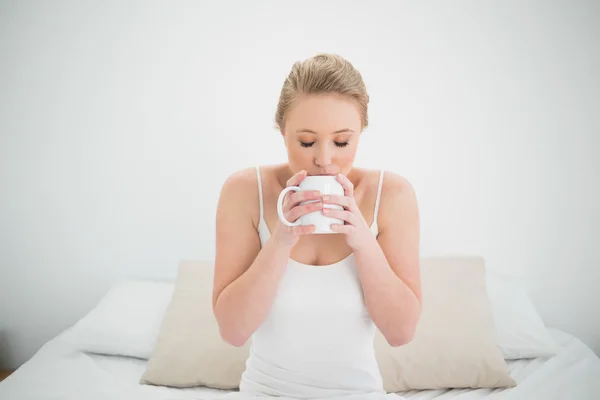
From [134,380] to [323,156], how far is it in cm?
117

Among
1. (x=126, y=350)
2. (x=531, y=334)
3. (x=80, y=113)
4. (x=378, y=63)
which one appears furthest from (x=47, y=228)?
(x=531, y=334)

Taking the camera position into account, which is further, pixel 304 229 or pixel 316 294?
pixel 316 294

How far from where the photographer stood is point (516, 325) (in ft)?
6.36

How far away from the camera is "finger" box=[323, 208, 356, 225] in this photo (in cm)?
91

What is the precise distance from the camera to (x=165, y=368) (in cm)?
173

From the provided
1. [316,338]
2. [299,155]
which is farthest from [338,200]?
[316,338]

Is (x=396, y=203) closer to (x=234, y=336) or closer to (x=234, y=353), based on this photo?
(x=234, y=336)

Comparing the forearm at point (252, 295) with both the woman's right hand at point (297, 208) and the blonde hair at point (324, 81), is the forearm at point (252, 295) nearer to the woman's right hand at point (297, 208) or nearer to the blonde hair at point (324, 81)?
the woman's right hand at point (297, 208)

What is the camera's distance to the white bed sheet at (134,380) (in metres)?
1.56

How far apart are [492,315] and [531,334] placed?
0.18 m

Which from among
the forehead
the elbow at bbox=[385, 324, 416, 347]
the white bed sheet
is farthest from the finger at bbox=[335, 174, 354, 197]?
the white bed sheet

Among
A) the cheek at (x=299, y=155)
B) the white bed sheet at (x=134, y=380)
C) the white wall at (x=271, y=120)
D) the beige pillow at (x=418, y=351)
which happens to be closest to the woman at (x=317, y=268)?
Result: the cheek at (x=299, y=155)

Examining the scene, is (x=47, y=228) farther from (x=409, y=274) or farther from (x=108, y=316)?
(x=409, y=274)

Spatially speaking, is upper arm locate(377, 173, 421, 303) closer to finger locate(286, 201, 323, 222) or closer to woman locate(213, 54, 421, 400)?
woman locate(213, 54, 421, 400)
